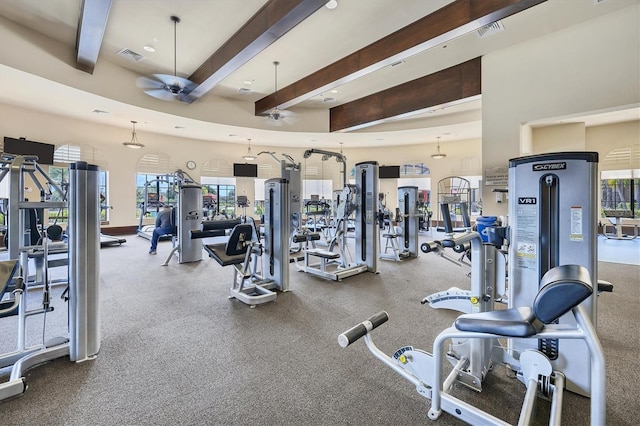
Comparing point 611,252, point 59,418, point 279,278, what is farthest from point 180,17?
point 611,252

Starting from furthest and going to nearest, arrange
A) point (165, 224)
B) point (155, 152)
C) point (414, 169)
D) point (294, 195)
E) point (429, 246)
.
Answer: point (414, 169) < point (155, 152) < point (294, 195) < point (165, 224) < point (429, 246)

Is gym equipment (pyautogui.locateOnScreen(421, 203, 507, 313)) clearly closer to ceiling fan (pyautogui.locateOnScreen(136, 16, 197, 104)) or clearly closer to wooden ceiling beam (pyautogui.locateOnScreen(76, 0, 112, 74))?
wooden ceiling beam (pyautogui.locateOnScreen(76, 0, 112, 74))

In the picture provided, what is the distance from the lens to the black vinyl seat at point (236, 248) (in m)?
3.40

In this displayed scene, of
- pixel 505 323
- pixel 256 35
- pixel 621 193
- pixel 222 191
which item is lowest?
pixel 505 323

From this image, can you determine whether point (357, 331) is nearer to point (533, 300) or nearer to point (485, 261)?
point (485, 261)

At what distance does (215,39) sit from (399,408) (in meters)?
5.41

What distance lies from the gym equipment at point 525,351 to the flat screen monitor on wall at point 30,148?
9.28m

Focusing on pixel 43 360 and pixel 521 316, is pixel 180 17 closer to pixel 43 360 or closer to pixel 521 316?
pixel 43 360

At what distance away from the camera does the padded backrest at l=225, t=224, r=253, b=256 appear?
340 cm

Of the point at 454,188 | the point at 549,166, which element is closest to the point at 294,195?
the point at 549,166

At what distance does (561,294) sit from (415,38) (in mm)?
4220

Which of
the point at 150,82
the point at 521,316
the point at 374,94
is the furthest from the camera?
the point at 374,94

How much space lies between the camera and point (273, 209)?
3.93 meters

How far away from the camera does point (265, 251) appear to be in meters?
4.05
